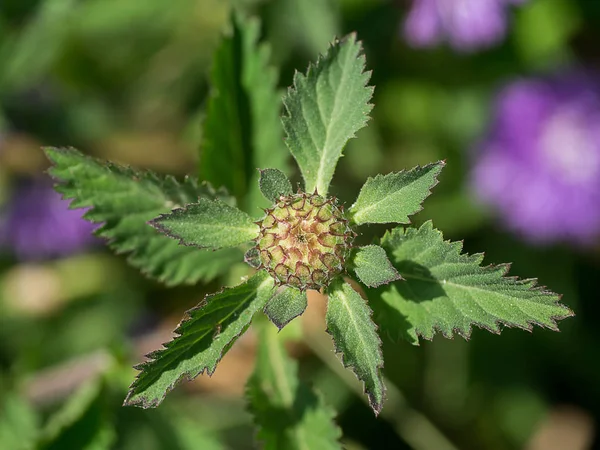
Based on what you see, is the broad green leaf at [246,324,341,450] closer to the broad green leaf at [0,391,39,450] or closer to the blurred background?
the broad green leaf at [0,391,39,450]

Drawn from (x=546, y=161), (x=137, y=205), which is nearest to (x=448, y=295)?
(x=137, y=205)

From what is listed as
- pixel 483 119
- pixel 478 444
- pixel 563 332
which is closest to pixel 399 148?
pixel 483 119

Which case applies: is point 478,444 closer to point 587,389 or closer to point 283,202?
point 587,389

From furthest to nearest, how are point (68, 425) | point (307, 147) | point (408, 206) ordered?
point (68, 425)
point (307, 147)
point (408, 206)

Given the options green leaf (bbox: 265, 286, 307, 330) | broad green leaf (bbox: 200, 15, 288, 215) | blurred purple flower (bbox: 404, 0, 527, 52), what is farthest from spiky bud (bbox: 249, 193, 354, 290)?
blurred purple flower (bbox: 404, 0, 527, 52)

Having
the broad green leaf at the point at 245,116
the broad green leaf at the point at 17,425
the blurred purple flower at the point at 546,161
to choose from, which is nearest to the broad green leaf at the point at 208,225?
the broad green leaf at the point at 245,116

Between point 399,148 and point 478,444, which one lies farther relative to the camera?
point 399,148
